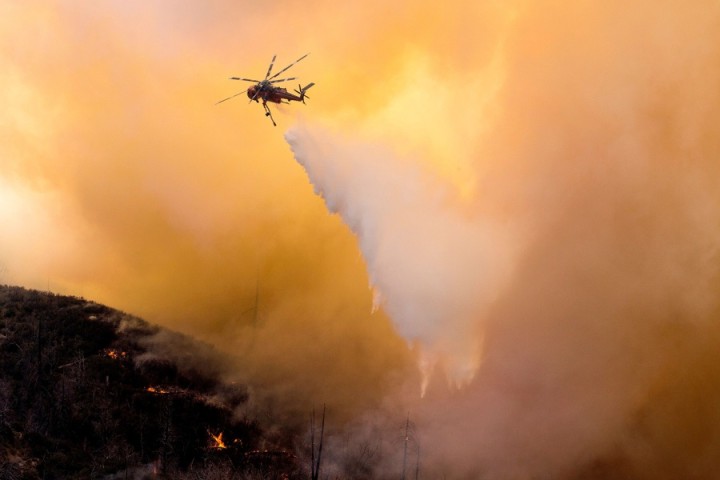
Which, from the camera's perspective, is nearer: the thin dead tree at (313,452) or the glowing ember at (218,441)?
the thin dead tree at (313,452)

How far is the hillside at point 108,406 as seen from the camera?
11675 cm

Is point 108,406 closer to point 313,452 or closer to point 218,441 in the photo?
point 218,441

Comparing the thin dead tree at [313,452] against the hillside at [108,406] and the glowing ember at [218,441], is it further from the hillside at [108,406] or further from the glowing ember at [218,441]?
the glowing ember at [218,441]

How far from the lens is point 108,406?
440 ft

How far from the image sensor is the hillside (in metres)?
117

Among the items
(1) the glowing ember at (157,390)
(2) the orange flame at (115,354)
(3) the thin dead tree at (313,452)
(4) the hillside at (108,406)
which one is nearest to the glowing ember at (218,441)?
(4) the hillside at (108,406)

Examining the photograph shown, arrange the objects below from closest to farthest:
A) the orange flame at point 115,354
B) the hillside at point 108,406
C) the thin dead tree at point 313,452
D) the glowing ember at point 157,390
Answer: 1. the hillside at point 108,406
2. the thin dead tree at point 313,452
3. the glowing ember at point 157,390
4. the orange flame at point 115,354

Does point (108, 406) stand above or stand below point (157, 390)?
below

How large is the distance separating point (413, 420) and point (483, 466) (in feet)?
55.3

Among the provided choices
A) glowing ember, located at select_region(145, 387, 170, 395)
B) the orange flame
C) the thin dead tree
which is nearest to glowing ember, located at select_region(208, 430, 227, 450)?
glowing ember, located at select_region(145, 387, 170, 395)

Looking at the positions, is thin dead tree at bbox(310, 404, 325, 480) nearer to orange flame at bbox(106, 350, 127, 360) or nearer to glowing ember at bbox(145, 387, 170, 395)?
glowing ember at bbox(145, 387, 170, 395)

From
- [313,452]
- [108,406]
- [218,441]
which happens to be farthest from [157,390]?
[313,452]

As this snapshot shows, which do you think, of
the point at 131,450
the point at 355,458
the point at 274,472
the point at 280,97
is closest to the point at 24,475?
the point at 131,450

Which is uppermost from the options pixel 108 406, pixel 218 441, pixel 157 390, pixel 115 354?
pixel 115 354
